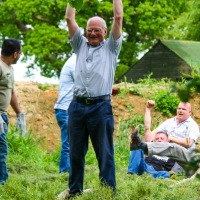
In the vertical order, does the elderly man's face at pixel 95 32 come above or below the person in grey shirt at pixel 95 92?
above

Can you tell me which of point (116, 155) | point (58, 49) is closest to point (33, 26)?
point (58, 49)

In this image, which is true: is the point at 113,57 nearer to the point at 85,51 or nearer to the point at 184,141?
the point at 85,51

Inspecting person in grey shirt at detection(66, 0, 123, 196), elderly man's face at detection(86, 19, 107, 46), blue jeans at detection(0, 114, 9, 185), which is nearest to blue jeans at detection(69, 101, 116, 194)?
person in grey shirt at detection(66, 0, 123, 196)

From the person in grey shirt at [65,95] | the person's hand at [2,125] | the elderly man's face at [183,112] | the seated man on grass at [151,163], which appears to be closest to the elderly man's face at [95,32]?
the person's hand at [2,125]

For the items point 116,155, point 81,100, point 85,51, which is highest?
point 85,51

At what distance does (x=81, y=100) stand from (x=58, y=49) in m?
27.5

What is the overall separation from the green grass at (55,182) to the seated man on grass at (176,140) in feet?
1.03

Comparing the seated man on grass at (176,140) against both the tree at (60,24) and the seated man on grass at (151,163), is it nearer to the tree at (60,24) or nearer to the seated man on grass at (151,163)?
the seated man on grass at (151,163)

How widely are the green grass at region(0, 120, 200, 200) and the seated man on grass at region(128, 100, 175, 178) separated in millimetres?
135

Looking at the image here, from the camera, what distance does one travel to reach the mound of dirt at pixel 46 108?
15.5 meters

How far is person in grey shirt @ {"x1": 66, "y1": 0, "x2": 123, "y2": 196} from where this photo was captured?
7172 mm

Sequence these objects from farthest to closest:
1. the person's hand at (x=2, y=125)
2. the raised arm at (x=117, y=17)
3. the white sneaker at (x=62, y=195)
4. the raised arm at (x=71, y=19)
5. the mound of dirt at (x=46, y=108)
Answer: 1. the mound of dirt at (x=46, y=108)
2. the person's hand at (x=2, y=125)
3. the white sneaker at (x=62, y=195)
4. the raised arm at (x=71, y=19)
5. the raised arm at (x=117, y=17)

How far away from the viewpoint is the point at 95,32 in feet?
23.9

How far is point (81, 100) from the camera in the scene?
23.7 feet
